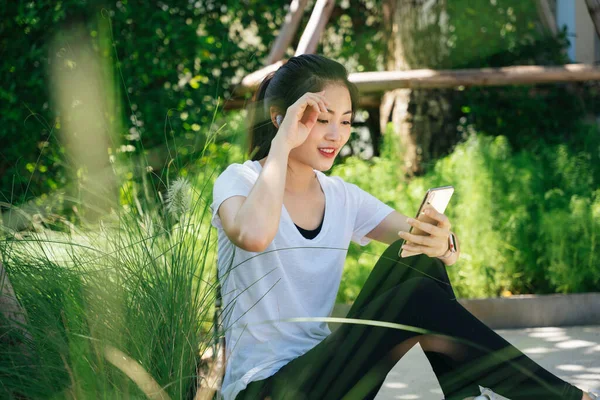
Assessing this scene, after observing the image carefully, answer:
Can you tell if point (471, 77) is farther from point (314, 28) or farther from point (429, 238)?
point (429, 238)

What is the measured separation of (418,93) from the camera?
22.1 feet

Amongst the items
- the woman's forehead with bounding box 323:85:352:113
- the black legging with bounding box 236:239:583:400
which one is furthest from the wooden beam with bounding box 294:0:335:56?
the black legging with bounding box 236:239:583:400

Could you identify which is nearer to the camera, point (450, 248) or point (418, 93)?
point (450, 248)

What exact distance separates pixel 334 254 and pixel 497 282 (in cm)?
226

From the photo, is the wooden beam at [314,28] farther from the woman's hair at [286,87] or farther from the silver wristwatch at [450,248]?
the silver wristwatch at [450,248]

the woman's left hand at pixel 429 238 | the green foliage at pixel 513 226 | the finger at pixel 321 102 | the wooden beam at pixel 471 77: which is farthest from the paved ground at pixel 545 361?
the wooden beam at pixel 471 77

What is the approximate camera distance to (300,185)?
8.91 ft

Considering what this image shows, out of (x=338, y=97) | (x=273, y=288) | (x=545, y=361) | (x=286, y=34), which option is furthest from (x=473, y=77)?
(x=273, y=288)

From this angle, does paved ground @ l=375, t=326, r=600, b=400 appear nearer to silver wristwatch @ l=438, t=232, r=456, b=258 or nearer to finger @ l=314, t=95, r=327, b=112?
silver wristwatch @ l=438, t=232, r=456, b=258

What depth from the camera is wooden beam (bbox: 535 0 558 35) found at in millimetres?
6788

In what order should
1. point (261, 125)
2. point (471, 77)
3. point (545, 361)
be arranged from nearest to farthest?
1. point (261, 125)
2. point (545, 361)
3. point (471, 77)

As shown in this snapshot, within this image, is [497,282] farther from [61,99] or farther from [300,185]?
[61,99]

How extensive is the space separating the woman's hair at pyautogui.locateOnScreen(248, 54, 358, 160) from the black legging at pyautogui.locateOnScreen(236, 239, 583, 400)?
69 cm

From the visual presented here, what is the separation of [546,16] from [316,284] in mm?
5174
